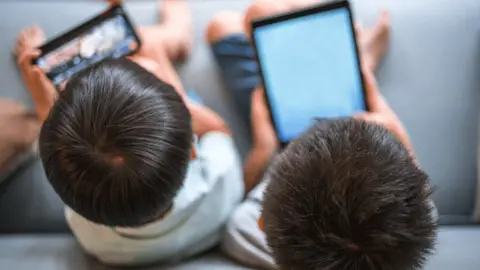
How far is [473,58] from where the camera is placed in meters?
0.89

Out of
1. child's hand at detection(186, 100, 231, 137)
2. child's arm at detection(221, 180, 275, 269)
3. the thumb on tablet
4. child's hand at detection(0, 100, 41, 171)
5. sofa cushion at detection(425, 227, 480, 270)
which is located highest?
child's hand at detection(0, 100, 41, 171)

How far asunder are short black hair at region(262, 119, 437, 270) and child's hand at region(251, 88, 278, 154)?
27 centimetres

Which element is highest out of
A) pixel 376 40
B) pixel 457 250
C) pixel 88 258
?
pixel 376 40

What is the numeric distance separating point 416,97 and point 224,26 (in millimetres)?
295

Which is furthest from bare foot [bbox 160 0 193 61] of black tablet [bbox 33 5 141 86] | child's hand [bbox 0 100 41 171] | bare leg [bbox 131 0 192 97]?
child's hand [bbox 0 100 41 171]

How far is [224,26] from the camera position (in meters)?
0.91

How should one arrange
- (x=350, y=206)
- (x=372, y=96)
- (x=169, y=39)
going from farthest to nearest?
1. (x=169, y=39)
2. (x=372, y=96)
3. (x=350, y=206)

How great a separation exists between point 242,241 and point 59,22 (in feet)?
1.61

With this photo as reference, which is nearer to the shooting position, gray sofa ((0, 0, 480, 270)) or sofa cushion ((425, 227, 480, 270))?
sofa cushion ((425, 227, 480, 270))

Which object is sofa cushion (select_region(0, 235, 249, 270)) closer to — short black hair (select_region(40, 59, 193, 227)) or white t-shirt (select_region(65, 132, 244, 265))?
white t-shirt (select_region(65, 132, 244, 265))

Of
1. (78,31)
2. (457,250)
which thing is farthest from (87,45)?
(457,250)

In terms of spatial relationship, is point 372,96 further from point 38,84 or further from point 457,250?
point 38,84

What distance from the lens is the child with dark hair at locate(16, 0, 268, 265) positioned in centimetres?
58

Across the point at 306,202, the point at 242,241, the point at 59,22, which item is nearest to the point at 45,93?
the point at 59,22
